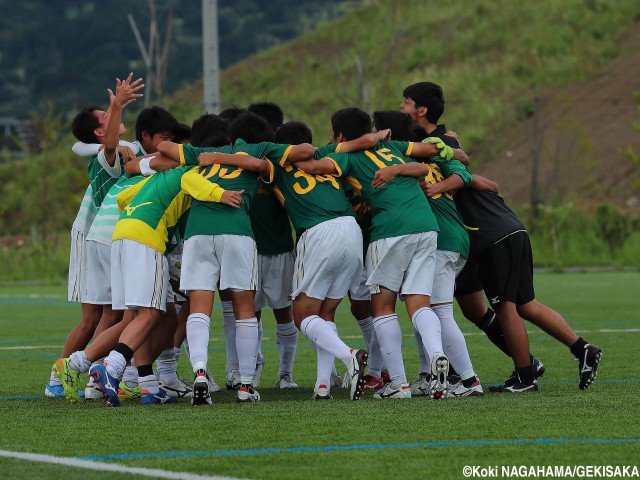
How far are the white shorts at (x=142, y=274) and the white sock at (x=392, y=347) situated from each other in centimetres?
133

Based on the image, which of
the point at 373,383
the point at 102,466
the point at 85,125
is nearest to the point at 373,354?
the point at 373,383

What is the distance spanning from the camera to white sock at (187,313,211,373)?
297 inches

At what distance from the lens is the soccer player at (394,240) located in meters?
7.89

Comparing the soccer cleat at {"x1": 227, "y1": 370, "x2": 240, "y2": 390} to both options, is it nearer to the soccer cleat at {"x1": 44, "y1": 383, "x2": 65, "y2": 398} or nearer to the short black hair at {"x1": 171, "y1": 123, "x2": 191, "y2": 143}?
the soccer cleat at {"x1": 44, "y1": 383, "x2": 65, "y2": 398}

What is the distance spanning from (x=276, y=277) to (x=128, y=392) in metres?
1.25

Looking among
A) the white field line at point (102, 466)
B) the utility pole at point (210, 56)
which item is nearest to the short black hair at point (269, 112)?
the white field line at point (102, 466)

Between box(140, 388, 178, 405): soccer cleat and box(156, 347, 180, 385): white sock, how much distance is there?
14.2 inches

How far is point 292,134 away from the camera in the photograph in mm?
8531

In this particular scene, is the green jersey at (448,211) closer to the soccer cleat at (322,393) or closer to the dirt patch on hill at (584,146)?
the soccer cleat at (322,393)

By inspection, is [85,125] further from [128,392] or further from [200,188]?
[128,392]

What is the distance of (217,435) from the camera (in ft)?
20.4

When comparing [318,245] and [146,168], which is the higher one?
[146,168]

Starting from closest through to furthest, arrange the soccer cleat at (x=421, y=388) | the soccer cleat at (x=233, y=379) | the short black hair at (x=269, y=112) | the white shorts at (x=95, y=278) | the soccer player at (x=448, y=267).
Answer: the soccer player at (x=448, y=267)
the soccer cleat at (x=421, y=388)
the white shorts at (x=95, y=278)
the soccer cleat at (x=233, y=379)
the short black hair at (x=269, y=112)

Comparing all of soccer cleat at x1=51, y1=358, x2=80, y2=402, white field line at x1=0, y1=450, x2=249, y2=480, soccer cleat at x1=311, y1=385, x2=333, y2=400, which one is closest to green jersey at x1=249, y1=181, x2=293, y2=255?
soccer cleat at x1=311, y1=385, x2=333, y2=400
